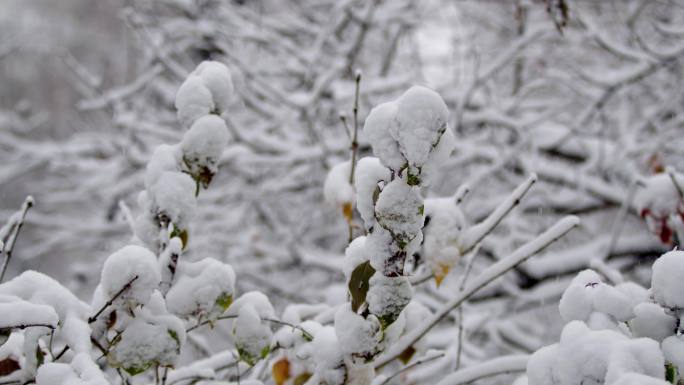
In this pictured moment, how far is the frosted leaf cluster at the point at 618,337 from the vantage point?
0.59 metres

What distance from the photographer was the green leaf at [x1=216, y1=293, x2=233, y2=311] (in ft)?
2.95

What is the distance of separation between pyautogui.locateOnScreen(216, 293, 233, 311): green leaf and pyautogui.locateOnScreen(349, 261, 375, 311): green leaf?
24cm

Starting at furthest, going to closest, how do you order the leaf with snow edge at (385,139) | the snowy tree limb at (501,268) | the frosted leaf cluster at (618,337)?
the snowy tree limb at (501,268), the leaf with snow edge at (385,139), the frosted leaf cluster at (618,337)

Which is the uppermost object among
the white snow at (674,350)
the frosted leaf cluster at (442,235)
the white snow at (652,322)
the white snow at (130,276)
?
the frosted leaf cluster at (442,235)

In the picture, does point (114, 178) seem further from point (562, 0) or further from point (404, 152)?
point (404, 152)

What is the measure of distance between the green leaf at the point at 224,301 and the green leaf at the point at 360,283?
0.24 metres

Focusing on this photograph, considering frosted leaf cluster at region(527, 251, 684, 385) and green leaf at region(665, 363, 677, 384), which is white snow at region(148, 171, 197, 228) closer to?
frosted leaf cluster at region(527, 251, 684, 385)

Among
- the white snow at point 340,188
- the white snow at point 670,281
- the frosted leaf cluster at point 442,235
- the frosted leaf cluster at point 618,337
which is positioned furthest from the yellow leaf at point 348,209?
the white snow at point 670,281

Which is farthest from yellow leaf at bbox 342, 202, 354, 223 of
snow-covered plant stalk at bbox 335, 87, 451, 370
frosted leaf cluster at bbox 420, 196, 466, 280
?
snow-covered plant stalk at bbox 335, 87, 451, 370

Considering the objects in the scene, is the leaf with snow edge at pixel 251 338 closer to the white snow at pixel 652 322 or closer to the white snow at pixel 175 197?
the white snow at pixel 175 197

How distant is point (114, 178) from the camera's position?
3.66 meters

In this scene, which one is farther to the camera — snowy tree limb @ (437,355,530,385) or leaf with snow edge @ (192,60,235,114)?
leaf with snow edge @ (192,60,235,114)

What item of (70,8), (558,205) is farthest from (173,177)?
(70,8)

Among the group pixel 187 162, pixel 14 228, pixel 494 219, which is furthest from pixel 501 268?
pixel 14 228
